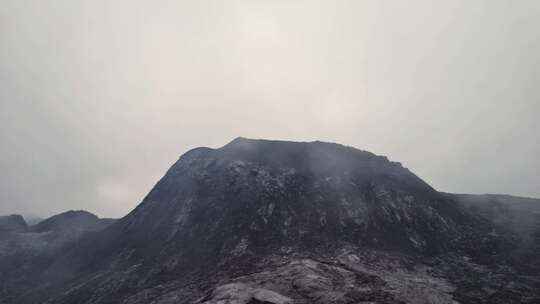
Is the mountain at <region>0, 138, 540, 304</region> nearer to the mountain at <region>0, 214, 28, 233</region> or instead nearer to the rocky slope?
the rocky slope

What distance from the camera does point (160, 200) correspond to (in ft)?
214

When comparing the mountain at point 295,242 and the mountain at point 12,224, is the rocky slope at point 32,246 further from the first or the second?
the mountain at point 295,242

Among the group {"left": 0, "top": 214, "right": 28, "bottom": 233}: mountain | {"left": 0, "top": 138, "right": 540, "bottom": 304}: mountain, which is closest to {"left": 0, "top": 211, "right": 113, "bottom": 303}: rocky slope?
{"left": 0, "top": 214, "right": 28, "bottom": 233}: mountain

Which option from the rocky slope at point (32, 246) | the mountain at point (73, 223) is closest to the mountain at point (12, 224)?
the rocky slope at point (32, 246)

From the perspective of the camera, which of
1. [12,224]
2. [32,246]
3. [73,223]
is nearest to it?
[32,246]

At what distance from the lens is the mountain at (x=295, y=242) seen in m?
28.3

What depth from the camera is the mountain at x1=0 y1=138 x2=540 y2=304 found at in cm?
2833

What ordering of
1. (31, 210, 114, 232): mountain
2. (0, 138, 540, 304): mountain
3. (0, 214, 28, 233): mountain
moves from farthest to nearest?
(31, 210, 114, 232): mountain, (0, 214, 28, 233): mountain, (0, 138, 540, 304): mountain

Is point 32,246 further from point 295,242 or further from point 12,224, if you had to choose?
point 295,242

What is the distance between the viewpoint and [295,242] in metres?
42.7

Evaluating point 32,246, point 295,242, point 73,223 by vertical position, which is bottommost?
point 295,242

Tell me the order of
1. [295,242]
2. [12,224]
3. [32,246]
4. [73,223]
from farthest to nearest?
[12,224]
[73,223]
[32,246]
[295,242]

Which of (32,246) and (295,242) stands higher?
(32,246)

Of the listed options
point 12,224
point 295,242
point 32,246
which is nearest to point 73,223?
point 12,224
